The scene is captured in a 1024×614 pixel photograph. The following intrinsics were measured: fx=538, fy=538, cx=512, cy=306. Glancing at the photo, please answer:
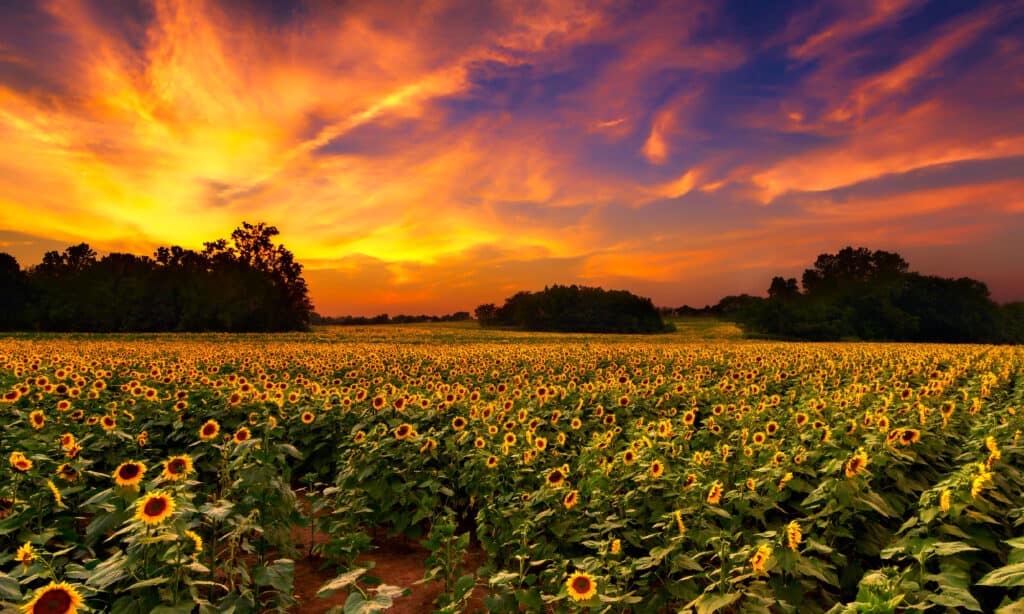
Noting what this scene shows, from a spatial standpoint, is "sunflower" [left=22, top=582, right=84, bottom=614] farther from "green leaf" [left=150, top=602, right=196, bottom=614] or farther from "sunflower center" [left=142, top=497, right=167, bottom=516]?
"sunflower center" [left=142, top=497, right=167, bottom=516]

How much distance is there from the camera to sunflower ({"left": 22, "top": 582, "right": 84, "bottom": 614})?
7.57 ft

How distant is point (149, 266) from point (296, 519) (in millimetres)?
77823

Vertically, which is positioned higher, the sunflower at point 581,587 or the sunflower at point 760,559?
the sunflower at point 760,559

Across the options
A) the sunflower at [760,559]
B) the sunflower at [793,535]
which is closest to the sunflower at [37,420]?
the sunflower at [760,559]

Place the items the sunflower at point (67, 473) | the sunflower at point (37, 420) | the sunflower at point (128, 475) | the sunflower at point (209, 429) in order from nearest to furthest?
the sunflower at point (128, 475), the sunflower at point (67, 473), the sunflower at point (209, 429), the sunflower at point (37, 420)

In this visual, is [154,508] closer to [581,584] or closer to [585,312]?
[581,584]

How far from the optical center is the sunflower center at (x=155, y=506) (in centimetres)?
282

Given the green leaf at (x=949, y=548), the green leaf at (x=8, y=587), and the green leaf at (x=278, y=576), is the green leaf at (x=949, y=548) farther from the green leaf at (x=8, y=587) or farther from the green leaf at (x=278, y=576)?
the green leaf at (x=8, y=587)

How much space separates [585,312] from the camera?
283 feet

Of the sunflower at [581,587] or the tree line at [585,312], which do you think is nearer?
the sunflower at [581,587]

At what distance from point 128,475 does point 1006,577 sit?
459cm

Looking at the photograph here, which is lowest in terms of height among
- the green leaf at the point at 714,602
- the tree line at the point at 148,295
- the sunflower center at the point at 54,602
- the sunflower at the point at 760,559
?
the green leaf at the point at 714,602

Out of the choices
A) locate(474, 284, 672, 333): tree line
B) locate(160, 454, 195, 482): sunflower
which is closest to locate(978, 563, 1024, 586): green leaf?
locate(160, 454, 195, 482): sunflower

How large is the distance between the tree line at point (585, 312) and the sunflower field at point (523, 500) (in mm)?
73259
